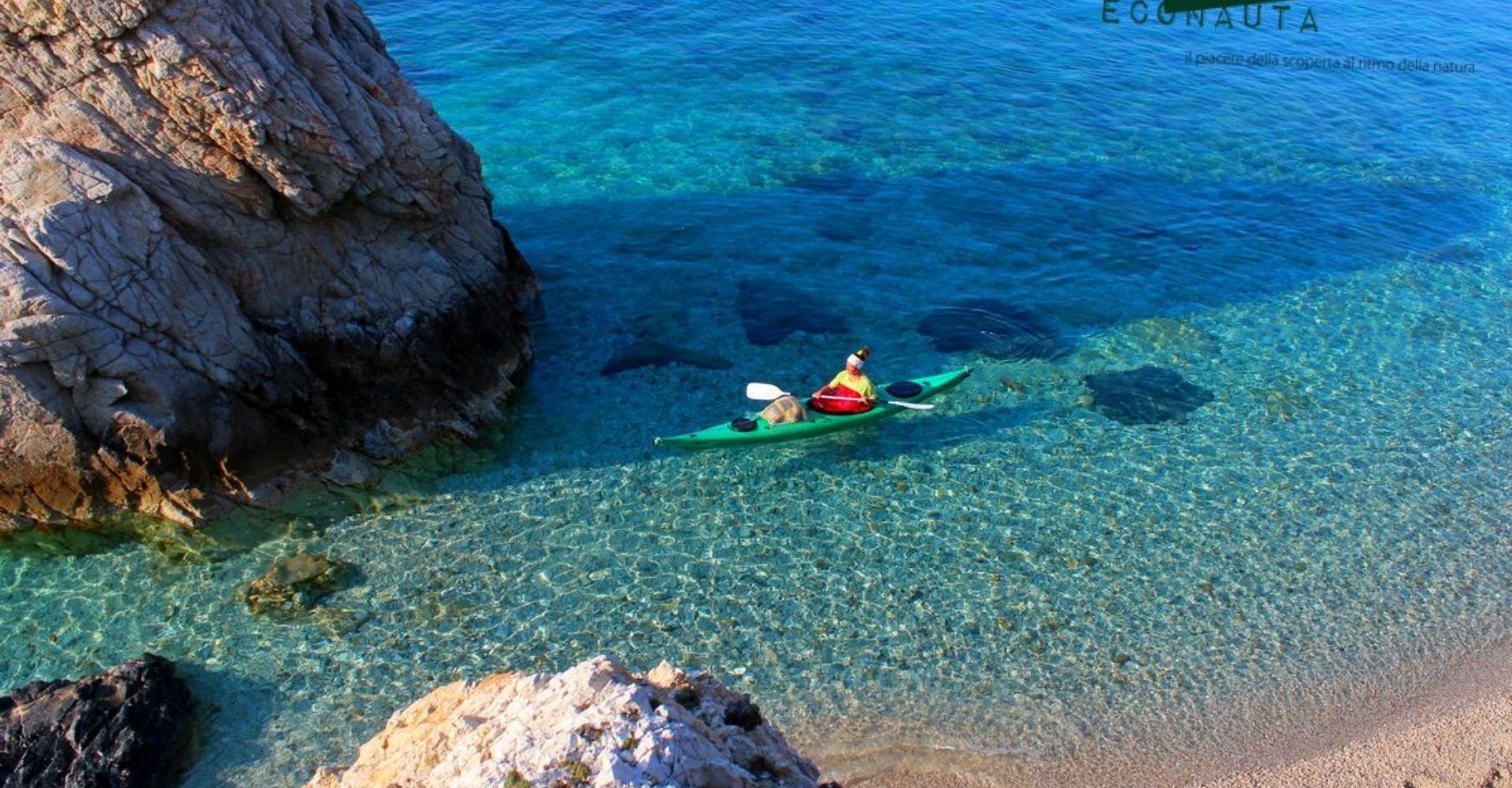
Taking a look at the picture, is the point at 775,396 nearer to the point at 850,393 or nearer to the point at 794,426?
the point at 794,426

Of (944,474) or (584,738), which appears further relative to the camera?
(944,474)

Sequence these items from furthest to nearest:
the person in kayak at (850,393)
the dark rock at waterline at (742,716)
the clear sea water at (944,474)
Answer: the person in kayak at (850,393)
the clear sea water at (944,474)
the dark rock at waterline at (742,716)

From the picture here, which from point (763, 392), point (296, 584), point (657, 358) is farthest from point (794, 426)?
point (296, 584)

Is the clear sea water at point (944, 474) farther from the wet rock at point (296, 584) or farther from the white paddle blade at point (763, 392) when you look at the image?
the white paddle blade at point (763, 392)

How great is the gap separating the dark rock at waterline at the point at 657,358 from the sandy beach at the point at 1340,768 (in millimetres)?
8454

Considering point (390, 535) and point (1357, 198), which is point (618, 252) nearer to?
point (390, 535)

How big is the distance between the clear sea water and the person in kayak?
1.95ft

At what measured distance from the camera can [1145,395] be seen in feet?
58.2

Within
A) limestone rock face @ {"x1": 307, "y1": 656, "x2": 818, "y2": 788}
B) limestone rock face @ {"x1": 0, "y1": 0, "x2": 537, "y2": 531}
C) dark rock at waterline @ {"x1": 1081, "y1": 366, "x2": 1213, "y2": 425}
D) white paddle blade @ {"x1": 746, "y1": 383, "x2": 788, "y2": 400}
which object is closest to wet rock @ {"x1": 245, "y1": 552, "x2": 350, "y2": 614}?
limestone rock face @ {"x1": 0, "y1": 0, "x2": 537, "y2": 531}

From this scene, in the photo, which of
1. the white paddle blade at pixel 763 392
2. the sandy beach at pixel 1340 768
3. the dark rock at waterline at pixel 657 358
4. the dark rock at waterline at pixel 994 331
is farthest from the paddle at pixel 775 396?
the sandy beach at pixel 1340 768

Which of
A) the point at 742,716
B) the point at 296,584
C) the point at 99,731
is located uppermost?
the point at 742,716

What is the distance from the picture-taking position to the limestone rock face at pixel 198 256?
43.1ft

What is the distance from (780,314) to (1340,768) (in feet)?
37.6

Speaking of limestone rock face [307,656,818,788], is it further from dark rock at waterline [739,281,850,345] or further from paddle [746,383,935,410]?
dark rock at waterline [739,281,850,345]
